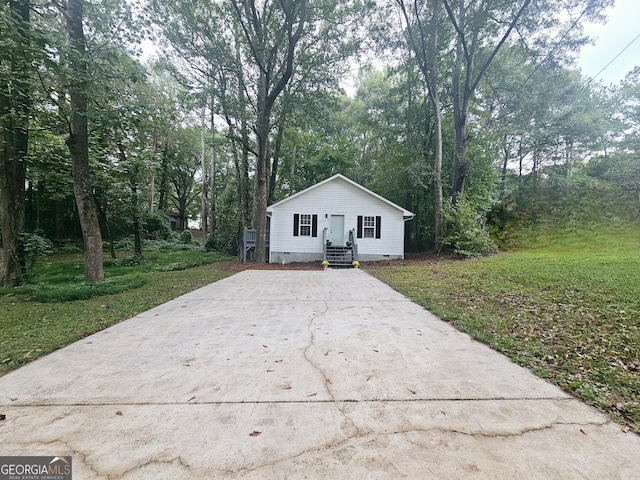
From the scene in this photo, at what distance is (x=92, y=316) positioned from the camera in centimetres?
453

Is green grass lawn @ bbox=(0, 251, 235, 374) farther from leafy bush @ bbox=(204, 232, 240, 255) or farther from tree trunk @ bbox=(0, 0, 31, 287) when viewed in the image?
leafy bush @ bbox=(204, 232, 240, 255)

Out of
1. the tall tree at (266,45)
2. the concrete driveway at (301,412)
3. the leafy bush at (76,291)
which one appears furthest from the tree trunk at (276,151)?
the concrete driveway at (301,412)

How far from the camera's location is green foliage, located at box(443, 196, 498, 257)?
513 inches

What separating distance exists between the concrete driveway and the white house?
34.4 feet

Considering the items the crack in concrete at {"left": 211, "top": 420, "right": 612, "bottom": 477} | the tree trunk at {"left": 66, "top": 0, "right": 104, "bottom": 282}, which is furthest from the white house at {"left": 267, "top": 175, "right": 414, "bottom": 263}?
the crack in concrete at {"left": 211, "top": 420, "right": 612, "bottom": 477}

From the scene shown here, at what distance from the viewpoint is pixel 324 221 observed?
1405 cm

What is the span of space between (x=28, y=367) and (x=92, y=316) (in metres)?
1.97

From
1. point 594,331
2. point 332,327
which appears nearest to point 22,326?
point 332,327

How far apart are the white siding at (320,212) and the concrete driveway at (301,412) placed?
1050cm

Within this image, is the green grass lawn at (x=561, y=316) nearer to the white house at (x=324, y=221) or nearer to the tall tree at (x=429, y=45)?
the white house at (x=324, y=221)

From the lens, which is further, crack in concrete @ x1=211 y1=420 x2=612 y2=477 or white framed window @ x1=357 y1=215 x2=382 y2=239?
white framed window @ x1=357 y1=215 x2=382 y2=239

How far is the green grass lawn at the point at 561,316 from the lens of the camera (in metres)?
2.48
